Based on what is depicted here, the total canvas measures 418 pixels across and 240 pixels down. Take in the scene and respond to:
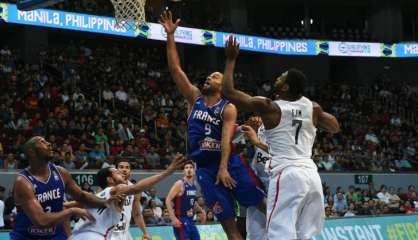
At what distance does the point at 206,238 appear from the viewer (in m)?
12.2

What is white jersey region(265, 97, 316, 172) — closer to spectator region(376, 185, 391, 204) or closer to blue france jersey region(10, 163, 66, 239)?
blue france jersey region(10, 163, 66, 239)

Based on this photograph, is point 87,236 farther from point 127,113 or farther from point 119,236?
point 127,113

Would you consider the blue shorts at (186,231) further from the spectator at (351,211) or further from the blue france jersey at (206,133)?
the spectator at (351,211)

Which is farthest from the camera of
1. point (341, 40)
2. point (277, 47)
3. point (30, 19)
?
point (341, 40)

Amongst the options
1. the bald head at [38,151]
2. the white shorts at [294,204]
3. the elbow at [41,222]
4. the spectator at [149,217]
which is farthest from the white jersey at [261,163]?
the spectator at [149,217]

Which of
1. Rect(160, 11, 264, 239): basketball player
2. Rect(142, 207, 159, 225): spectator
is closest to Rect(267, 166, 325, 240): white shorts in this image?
Rect(160, 11, 264, 239): basketball player

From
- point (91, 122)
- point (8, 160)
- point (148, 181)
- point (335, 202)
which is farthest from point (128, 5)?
point (335, 202)

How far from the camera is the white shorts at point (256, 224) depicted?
6977 millimetres

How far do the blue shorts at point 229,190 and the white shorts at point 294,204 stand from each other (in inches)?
35.6

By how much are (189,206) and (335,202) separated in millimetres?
8530

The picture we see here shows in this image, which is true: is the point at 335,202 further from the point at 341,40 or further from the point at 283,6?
the point at 283,6

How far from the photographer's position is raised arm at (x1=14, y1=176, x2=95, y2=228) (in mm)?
5945

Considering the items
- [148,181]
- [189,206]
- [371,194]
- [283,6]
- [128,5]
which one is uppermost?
[283,6]

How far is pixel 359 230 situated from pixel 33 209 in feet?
29.7
